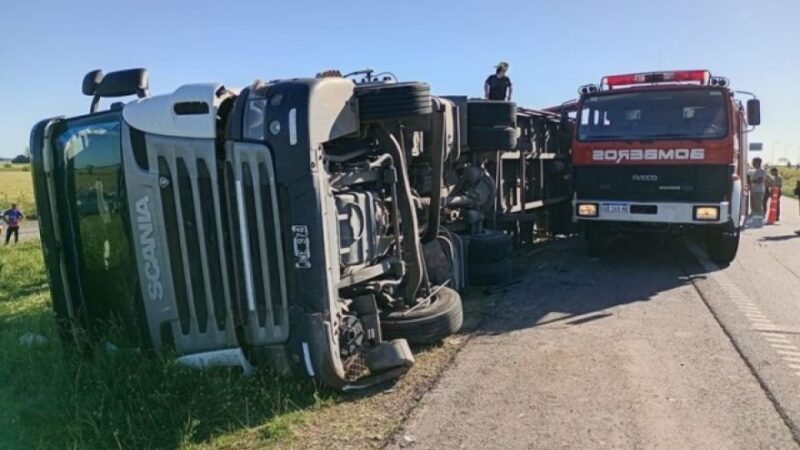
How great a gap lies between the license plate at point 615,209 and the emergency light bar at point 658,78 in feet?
5.87

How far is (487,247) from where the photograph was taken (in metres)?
7.16

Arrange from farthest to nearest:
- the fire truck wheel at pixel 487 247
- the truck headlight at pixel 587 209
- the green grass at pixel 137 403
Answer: the truck headlight at pixel 587 209 < the fire truck wheel at pixel 487 247 < the green grass at pixel 137 403

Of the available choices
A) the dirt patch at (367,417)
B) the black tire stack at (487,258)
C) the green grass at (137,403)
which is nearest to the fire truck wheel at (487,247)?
the black tire stack at (487,258)

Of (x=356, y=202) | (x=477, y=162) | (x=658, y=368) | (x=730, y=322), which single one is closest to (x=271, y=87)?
(x=356, y=202)

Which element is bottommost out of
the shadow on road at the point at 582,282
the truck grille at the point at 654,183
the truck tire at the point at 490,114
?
the shadow on road at the point at 582,282

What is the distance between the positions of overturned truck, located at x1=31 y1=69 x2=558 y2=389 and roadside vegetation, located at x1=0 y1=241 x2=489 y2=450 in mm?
150

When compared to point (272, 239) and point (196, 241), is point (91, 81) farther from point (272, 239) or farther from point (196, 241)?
point (272, 239)

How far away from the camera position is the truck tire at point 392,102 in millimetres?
4309

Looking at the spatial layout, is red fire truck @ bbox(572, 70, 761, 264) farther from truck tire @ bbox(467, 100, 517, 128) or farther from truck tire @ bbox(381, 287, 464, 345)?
truck tire @ bbox(381, 287, 464, 345)

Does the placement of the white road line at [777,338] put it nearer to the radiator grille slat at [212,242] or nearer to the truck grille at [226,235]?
the truck grille at [226,235]

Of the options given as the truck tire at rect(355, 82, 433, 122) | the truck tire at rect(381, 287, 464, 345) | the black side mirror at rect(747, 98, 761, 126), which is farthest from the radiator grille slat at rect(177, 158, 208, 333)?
the black side mirror at rect(747, 98, 761, 126)

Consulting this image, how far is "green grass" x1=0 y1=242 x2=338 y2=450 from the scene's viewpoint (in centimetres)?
340

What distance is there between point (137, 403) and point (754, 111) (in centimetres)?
859

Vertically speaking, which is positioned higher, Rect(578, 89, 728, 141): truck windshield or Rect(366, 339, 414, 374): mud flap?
Rect(578, 89, 728, 141): truck windshield
